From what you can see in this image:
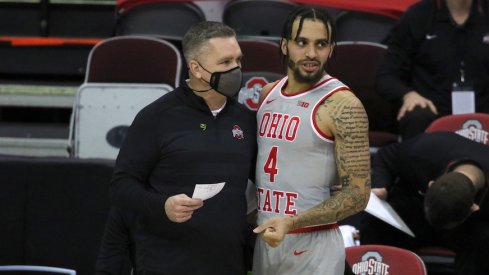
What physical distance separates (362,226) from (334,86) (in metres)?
1.94

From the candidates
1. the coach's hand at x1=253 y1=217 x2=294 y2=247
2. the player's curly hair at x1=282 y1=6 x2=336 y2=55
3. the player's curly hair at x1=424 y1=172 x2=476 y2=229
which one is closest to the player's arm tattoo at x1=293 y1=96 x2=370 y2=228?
the coach's hand at x1=253 y1=217 x2=294 y2=247

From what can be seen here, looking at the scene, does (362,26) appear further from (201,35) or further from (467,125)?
(201,35)

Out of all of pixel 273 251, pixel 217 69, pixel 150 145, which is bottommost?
pixel 273 251

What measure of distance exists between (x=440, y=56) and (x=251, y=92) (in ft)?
3.97

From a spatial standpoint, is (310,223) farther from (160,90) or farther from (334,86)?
(160,90)

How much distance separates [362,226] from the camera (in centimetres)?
579

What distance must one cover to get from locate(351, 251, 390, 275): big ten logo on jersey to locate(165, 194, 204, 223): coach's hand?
1382mm

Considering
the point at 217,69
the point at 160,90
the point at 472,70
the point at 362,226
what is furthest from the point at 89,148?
the point at 217,69

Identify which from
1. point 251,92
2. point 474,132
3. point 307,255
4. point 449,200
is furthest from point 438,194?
point 251,92

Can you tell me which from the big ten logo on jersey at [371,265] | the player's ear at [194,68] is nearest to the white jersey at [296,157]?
the player's ear at [194,68]

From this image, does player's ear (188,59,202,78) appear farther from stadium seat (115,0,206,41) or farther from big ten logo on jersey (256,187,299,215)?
stadium seat (115,0,206,41)

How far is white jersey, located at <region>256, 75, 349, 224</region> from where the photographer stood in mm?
3934

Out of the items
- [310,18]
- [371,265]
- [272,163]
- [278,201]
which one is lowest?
[371,265]

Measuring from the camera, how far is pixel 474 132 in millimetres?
5930
